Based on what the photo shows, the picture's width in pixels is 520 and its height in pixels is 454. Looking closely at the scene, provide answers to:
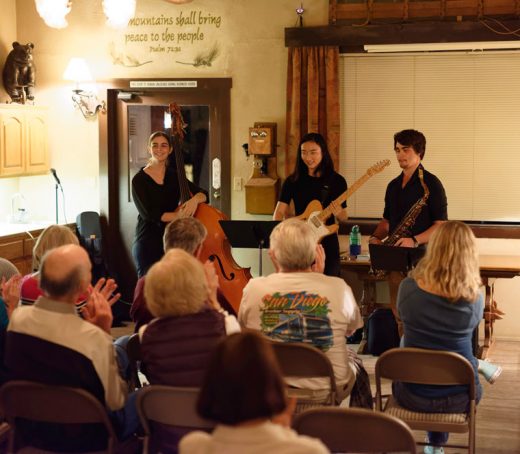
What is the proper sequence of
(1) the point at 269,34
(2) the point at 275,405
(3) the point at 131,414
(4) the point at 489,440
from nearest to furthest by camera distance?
(2) the point at 275,405
(3) the point at 131,414
(4) the point at 489,440
(1) the point at 269,34

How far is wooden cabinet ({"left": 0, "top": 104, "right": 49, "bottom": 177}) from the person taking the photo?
269 inches

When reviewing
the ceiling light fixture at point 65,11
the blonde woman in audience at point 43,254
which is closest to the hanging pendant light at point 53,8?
the ceiling light fixture at point 65,11

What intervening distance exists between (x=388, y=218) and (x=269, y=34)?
2232mm

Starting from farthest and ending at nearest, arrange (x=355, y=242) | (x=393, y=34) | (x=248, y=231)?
(x=393, y=34) → (x=355, y=242) → (x=248, y=231)

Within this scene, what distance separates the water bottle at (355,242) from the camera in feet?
20.8

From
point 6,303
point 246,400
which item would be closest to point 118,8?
point 6,303

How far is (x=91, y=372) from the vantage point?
9.31 feet

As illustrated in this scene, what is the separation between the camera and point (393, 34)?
653 centimetres

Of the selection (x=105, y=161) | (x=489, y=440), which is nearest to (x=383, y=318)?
(x=489, y=440)

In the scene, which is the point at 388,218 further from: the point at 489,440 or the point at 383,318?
the point at 489,440

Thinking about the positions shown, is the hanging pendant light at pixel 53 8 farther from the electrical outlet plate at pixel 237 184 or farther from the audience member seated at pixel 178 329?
the audience member seated at pixel 178 329

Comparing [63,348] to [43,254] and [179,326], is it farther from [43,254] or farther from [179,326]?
[43,254]

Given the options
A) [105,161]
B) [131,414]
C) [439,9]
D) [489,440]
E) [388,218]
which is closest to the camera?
[131,414]

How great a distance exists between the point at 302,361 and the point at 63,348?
942 millimetres
